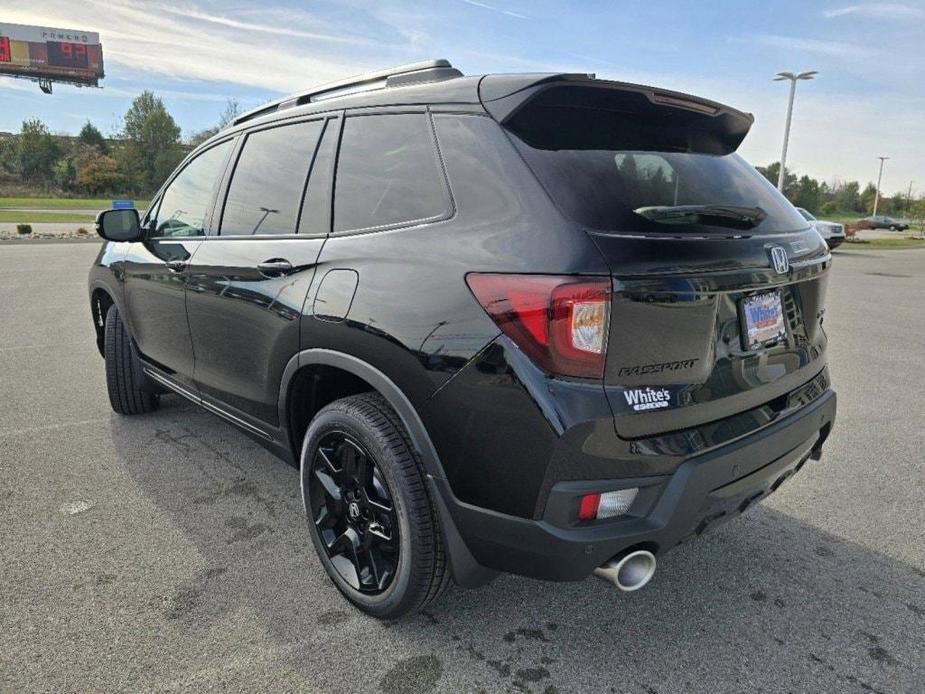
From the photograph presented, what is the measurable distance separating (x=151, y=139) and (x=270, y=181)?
76.7m

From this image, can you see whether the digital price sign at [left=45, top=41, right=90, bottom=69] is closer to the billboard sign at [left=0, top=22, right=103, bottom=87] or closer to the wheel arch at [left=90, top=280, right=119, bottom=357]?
the billboard sign at [left=0, top=22, right=103, bottom=87]

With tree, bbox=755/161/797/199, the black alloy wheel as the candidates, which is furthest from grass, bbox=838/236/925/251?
the black alloy wheel

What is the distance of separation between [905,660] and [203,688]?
7.29 feet

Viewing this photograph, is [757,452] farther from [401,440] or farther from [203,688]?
[203,688]

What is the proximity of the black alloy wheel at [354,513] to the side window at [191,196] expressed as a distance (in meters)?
1.51

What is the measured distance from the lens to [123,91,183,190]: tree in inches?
2501

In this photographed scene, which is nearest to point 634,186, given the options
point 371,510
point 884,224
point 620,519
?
point 620,519

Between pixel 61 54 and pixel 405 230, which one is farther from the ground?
pixel 61 54

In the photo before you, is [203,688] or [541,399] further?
[203,688]

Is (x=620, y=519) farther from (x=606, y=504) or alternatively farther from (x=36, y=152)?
(x=36, y=152)

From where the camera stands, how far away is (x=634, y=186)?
1.98 meters

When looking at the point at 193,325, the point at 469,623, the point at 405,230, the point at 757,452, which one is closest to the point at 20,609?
the point at 193,325

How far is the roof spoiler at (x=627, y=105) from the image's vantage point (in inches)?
77.6

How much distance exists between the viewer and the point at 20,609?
2.34 metres
